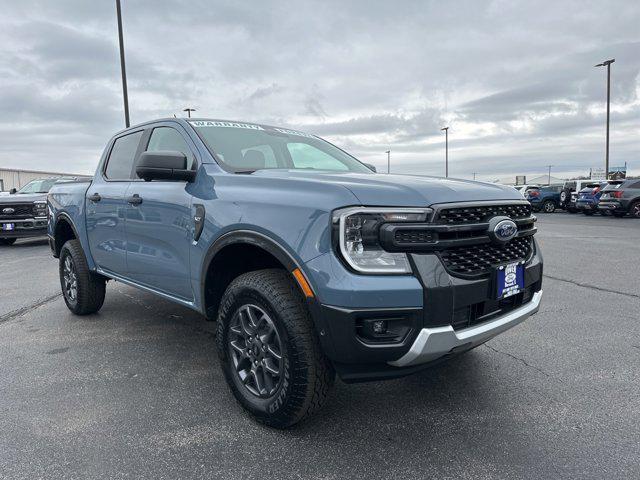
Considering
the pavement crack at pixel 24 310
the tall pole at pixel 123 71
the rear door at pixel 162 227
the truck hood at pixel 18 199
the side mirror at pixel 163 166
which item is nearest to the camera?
the side mirror at pixel 163 166

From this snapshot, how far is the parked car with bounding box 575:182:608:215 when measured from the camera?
827 inches

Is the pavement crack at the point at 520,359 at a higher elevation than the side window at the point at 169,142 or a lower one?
lower

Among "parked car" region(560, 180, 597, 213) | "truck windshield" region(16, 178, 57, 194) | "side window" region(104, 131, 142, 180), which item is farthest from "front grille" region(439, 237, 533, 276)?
"parked car" region(560, 180, 597, 213)

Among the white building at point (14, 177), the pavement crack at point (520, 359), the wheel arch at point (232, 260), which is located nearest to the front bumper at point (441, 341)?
the wheel arch at point (232, 260)

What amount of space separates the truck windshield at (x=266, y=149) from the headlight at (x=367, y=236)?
116 cm

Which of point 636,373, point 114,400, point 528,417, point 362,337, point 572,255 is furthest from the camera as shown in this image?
point 572,255

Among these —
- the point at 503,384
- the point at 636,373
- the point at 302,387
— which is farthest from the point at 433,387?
the point at 636,373

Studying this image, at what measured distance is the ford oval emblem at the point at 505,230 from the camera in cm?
245

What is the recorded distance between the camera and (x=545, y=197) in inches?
1043

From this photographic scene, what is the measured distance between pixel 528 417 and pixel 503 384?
0.44m

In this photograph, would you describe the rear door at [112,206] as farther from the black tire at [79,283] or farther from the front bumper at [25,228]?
the front bumper at [25,228]

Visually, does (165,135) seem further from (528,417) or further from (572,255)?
(572,255)

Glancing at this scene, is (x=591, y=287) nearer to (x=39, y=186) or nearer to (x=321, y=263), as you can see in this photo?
(x=321, y=263)

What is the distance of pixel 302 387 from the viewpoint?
7.62 ft
